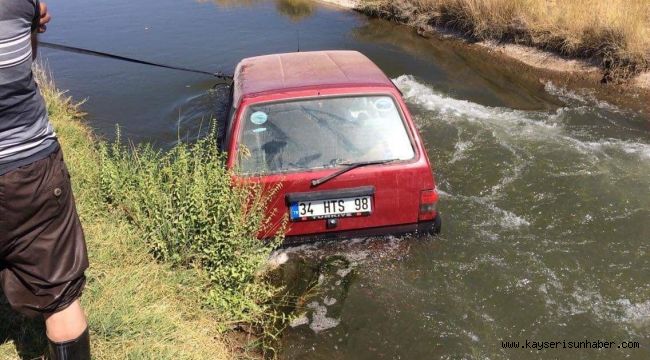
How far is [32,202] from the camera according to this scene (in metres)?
2.31

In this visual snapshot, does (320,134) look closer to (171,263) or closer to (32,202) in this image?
(171,263)

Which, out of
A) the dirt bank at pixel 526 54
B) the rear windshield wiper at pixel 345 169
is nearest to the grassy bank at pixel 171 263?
the rear windshield wiper at pixel 345 169

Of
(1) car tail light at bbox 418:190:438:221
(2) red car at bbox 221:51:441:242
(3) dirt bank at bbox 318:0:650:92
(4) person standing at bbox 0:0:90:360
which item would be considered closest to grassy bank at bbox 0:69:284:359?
(2) red car at bbox 221:51:441:242

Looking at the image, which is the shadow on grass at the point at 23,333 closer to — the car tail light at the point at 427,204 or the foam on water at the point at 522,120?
the car tail light at the point at 427,204

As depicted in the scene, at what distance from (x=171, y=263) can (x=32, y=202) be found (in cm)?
177

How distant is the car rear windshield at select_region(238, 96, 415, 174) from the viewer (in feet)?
14.3

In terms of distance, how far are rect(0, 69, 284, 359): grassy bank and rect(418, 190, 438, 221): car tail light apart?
1245 mm

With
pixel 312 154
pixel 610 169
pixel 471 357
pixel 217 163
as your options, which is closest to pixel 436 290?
pixel 471 357

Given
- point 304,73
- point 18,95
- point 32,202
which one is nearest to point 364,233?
point 304,73

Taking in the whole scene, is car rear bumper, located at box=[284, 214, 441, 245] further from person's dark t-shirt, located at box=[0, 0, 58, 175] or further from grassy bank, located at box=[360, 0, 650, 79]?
grassy bank, located at box=[360, 0, 650, 79]

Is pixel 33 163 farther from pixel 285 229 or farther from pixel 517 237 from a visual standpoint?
pixel 517 237

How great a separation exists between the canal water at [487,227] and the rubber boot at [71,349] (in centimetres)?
156

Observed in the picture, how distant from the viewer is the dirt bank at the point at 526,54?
993cm

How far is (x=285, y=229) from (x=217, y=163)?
740 millimetres
